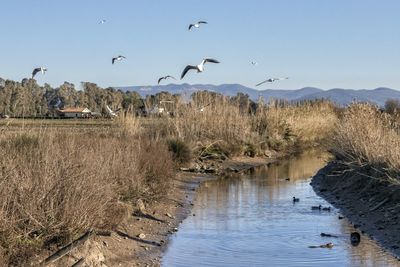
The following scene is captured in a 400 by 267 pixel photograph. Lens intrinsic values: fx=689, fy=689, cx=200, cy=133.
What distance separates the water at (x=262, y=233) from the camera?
12.3 m

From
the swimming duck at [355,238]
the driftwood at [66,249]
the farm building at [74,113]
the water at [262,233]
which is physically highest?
the farm building at [74,113]

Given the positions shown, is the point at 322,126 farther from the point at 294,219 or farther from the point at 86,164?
the point at 86,164

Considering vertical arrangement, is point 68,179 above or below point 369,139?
below

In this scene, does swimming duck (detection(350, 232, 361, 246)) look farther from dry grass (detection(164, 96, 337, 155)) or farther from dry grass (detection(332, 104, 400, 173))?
dry grass (detection(164, 96, 337, 155))

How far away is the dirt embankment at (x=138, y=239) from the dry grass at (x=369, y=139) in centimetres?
515

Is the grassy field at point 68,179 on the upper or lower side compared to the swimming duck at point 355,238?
upper

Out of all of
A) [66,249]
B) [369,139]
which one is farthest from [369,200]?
[66,249]

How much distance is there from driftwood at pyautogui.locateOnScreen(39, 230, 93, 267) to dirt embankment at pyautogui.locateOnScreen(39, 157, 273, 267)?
83 mm

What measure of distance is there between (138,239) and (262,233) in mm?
2863

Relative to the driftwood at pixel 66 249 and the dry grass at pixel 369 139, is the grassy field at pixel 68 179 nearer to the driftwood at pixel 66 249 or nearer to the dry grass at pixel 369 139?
the driftwood at pixel 66 249

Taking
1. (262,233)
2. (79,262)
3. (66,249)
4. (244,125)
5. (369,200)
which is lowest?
(262,233)

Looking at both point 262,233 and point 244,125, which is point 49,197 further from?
point 244,125

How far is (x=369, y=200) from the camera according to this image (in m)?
17.7

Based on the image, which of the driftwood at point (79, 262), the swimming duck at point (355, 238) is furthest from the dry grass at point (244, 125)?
the driftwood at point (79, 262)
